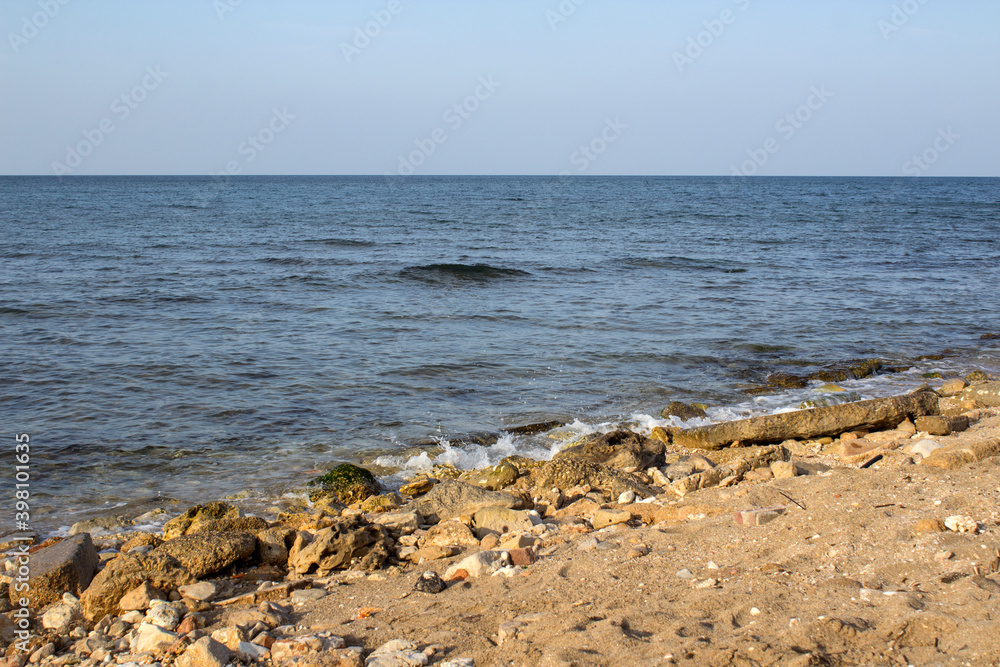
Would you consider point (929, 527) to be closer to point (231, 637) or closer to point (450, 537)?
point (450, 537)

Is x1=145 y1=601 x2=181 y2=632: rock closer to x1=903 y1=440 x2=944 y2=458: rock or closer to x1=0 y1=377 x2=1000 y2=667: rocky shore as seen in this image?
x1=0 y1=377 x2=1000 y2=667: rocky shore

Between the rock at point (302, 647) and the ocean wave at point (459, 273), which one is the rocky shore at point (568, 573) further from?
the ocean wave at point (459, 273)

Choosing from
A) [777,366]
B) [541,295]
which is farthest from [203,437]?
[541,295]

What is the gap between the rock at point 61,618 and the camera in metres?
4.69

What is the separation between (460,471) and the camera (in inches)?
323

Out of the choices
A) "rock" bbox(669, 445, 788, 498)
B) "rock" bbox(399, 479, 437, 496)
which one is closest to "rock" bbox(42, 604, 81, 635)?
"rock" bbox(399, 479, 437, 496)

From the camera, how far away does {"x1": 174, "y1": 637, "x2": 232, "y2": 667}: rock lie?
147 inches

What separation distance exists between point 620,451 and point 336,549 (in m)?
3.53

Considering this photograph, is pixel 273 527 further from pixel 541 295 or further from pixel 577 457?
pixel 541 295

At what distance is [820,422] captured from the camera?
8141mm

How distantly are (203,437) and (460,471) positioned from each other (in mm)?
3292

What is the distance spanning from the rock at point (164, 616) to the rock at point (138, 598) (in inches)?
8.5

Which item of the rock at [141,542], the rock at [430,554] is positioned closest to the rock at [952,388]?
the rock at [430,554]

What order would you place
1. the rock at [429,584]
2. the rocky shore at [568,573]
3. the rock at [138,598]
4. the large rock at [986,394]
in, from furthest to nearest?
1. the large rock at [986,394]
2. the rock at [138,598]
3. the rock at [429,584]
4. the rocky shore at [568,573]
